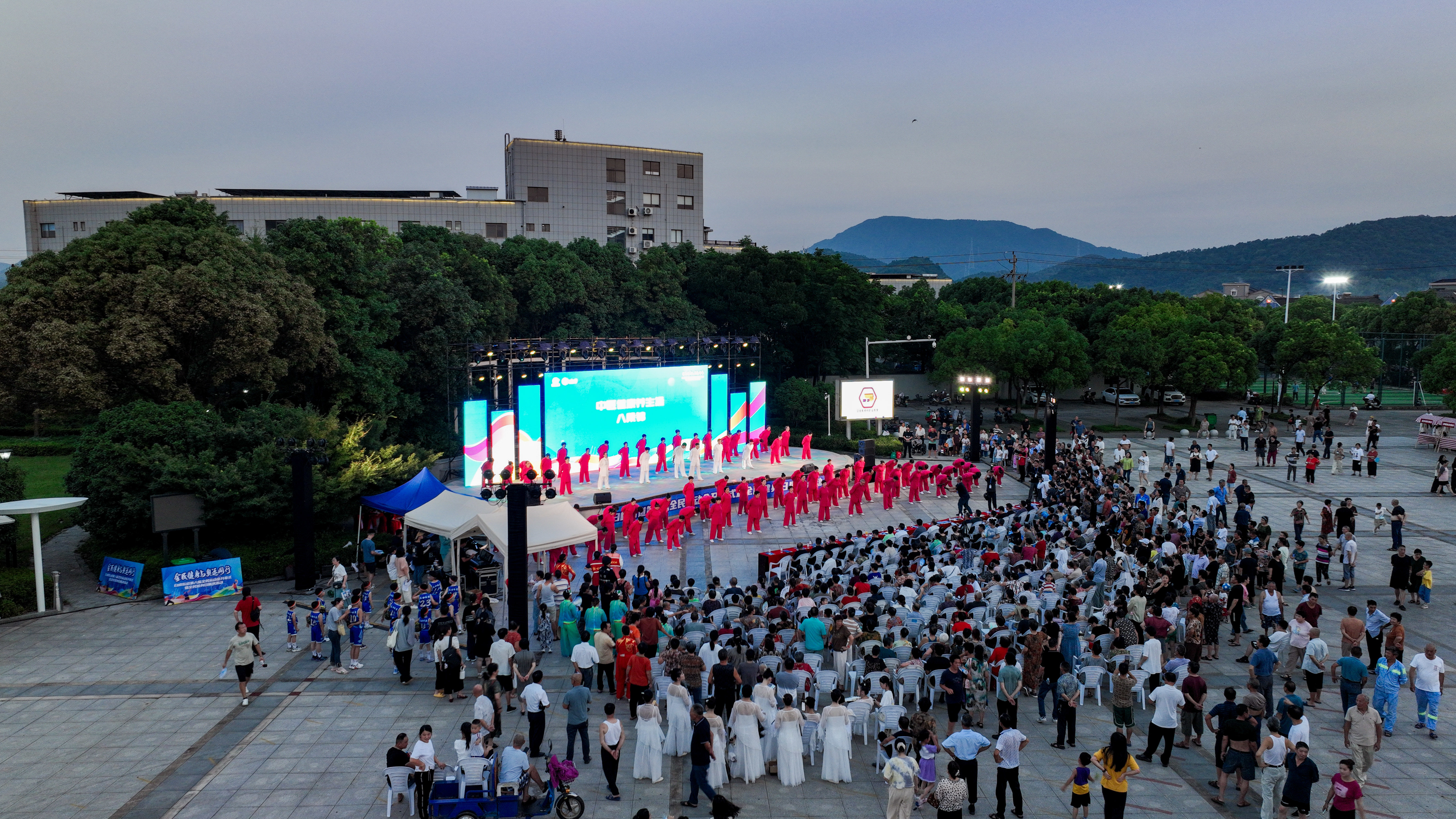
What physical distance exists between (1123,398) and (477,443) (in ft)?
156

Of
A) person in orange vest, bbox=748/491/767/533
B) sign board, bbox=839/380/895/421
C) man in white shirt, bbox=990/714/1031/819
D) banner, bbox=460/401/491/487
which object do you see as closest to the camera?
man in white shirt, bbox=990/714/1031/819

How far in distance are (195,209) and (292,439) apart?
9918 millimetres

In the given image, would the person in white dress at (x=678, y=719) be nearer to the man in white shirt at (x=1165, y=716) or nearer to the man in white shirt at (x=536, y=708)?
the man in white shirt at (x=536, y=708)

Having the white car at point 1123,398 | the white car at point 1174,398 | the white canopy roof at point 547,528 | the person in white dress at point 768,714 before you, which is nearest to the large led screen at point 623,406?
the white canopy roof at point 547,528

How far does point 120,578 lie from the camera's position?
58.3ft

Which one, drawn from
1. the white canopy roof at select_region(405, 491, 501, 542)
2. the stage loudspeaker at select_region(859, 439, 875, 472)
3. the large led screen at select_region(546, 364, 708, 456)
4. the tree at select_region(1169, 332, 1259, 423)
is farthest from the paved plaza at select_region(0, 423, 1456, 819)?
the tree at select_region(1169, 332, 1259, 423)

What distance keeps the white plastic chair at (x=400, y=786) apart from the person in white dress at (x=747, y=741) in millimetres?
3386

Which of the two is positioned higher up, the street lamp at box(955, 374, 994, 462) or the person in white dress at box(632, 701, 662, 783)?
the street lamp at box(955, 374, 994, 462)

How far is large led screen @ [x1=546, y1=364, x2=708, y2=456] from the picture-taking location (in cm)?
2658

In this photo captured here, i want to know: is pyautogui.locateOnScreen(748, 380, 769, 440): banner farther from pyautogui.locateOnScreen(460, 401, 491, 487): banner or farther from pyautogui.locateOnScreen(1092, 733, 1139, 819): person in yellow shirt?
pyautogui.locateOnScreen(1092, 733, 1139, 819): person in yellow shirt

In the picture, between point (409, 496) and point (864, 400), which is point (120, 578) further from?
point (864, 400)

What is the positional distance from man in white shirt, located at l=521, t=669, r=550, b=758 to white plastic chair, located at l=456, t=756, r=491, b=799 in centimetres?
117

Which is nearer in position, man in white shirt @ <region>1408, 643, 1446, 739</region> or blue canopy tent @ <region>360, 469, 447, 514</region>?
man in white shirt @ <region>1408, 643, 1446, 739</region>

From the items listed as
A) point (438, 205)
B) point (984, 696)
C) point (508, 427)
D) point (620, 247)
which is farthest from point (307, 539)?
point (438, 205)
